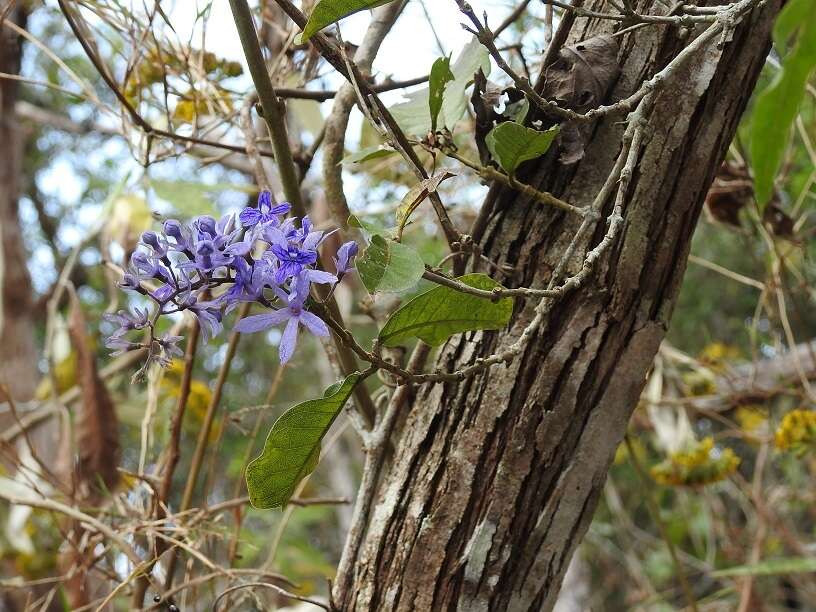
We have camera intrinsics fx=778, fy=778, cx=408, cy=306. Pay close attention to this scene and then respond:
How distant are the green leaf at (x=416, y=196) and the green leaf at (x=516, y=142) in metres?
0.05

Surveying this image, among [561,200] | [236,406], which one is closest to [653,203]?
[561,200]

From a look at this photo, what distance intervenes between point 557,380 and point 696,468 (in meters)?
1.02

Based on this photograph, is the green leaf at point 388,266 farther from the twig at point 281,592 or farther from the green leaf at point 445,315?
the twig at point 281,592

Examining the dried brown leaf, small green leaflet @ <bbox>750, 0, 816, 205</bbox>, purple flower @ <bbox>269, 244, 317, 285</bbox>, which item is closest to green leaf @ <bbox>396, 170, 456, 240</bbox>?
purple flower @ <bbox>269, 244, 317, 285</bbox>

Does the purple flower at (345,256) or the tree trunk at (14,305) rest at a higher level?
the purple flower at (345,256)

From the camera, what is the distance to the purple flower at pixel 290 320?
481mm

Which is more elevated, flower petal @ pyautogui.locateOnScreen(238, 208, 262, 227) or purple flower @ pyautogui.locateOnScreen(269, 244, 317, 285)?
flower petal @ pyautogui.locateOnScreen(238, 208, 262, 227)

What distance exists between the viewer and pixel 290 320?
50 cm

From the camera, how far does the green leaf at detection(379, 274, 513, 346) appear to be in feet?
1.89

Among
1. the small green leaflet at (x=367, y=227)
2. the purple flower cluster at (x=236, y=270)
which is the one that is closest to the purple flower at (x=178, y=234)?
the purple flower cluster at (x=236, y=270)

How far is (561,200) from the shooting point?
698 mm

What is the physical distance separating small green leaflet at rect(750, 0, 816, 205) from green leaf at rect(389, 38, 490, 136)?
0.42 metres

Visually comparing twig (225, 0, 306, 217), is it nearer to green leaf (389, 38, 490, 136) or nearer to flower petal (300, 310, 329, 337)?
green leaf (389, 38, 490, 136)

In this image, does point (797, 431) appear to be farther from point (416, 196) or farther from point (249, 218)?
point (249, 218)
